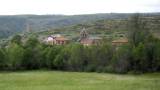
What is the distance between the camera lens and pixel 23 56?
186 feet

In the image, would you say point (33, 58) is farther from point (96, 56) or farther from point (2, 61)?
point (96, 56)

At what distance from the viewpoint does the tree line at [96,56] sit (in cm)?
5234

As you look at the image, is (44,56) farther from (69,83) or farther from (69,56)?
(69,83)

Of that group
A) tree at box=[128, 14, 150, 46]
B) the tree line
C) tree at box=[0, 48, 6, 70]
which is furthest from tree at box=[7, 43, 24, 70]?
tree at box=[128, 14, 150, 46]

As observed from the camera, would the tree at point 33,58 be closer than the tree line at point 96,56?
No

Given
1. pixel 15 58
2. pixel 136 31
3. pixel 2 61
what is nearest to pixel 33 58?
pixel 15 58

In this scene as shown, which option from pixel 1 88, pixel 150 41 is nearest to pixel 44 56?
pixel 150 41

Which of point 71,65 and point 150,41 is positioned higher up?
point 150,41

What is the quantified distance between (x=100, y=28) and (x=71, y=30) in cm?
1351

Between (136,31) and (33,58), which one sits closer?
(136,31)

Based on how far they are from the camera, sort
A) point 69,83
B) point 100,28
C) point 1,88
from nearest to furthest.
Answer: point 1,88 < point 69,83 < point 100,28

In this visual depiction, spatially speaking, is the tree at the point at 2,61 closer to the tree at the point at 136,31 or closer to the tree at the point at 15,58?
the tree at the point at 15,58

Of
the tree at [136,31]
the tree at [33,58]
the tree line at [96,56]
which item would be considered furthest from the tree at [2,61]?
the tree at [136,31]

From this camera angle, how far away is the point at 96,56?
5525 centimetres
